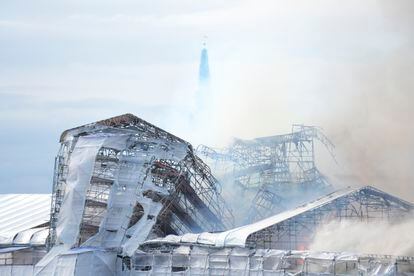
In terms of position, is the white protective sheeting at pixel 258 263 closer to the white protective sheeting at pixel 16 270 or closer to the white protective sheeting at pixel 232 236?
the white protective sheeting at pixel 232 236

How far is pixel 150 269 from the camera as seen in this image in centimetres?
5697

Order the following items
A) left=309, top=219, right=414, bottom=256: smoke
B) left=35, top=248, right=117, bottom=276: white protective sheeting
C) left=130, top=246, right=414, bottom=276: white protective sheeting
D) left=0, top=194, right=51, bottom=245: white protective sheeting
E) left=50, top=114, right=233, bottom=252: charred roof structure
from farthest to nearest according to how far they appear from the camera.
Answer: left=0, top=194, right=51, bottom=245: white protective sheeting, left=50, top=114, right=233, bottom=252: charred roof structure, left=35, top=248, right=117, bottom=276: white protective sheeting, left=309, top=219, right=414, bottom=256: smoke, left=130, top=246, right=414, bottom=276: white protective sheeting

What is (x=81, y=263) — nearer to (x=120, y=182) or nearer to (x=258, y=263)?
(x=120, y=182)

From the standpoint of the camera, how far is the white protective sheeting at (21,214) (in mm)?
69662

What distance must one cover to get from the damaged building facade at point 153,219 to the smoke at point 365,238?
1.07 metres

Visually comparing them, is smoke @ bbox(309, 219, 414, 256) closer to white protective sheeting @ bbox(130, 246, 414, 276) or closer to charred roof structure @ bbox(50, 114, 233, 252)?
white protective sheeting @ bbox(130, 246, 414, 276)

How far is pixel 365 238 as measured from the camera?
2175 inches

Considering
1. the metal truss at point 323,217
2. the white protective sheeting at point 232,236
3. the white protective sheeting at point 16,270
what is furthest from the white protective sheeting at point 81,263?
the metal truss at point 323,217

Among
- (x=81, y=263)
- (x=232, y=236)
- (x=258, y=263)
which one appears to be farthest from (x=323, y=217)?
(x=81, y=263)

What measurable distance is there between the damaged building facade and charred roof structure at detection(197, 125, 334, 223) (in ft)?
17.0

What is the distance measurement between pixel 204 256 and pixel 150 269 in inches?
181

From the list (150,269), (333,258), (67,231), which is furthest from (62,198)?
(333,258)

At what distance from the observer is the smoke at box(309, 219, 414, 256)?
5225 centimetres

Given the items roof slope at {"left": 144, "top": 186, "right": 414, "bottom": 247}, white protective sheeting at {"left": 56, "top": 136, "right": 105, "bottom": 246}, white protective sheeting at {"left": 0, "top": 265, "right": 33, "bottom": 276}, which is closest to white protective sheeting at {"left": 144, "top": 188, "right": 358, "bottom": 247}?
roof slope at {"left": 144, "top": 186, "right": 414, "bottom": 247}
